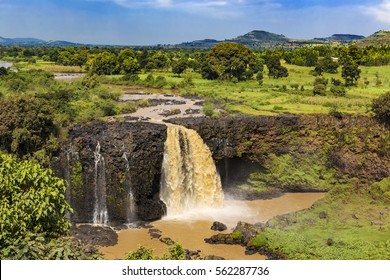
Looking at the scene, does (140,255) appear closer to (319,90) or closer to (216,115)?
(216,115)

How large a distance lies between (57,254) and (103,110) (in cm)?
2356

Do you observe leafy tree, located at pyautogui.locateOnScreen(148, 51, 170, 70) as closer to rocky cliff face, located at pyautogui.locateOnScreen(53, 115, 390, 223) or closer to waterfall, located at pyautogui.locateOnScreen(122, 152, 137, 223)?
rocky cliff face, located at pyautogui.locateOnScreen(53, 115, 390, 223)

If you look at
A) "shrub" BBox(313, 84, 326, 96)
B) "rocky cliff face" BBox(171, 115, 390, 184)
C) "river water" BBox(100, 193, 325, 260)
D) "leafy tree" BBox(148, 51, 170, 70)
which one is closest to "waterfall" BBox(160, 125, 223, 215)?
"river water" BBox(100, 193, 325, 260)

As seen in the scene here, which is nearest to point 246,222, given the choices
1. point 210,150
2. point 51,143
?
point 210,150

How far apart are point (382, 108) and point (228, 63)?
25.5 m

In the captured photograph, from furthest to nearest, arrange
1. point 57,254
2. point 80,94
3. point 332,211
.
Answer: point 80,94
point 332,211
point 57,254

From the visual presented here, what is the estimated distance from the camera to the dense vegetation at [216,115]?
1184cm

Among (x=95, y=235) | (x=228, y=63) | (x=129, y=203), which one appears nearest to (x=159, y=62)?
(x=228, y=63)

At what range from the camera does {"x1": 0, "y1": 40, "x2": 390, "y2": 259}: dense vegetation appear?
38.9 ft

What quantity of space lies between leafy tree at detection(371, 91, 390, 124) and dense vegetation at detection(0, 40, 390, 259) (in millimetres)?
77

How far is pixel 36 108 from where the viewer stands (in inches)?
1061

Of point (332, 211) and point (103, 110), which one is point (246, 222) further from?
point (103, 110)

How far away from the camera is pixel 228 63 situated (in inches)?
2136

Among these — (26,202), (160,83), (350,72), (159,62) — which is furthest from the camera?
(159,62)
